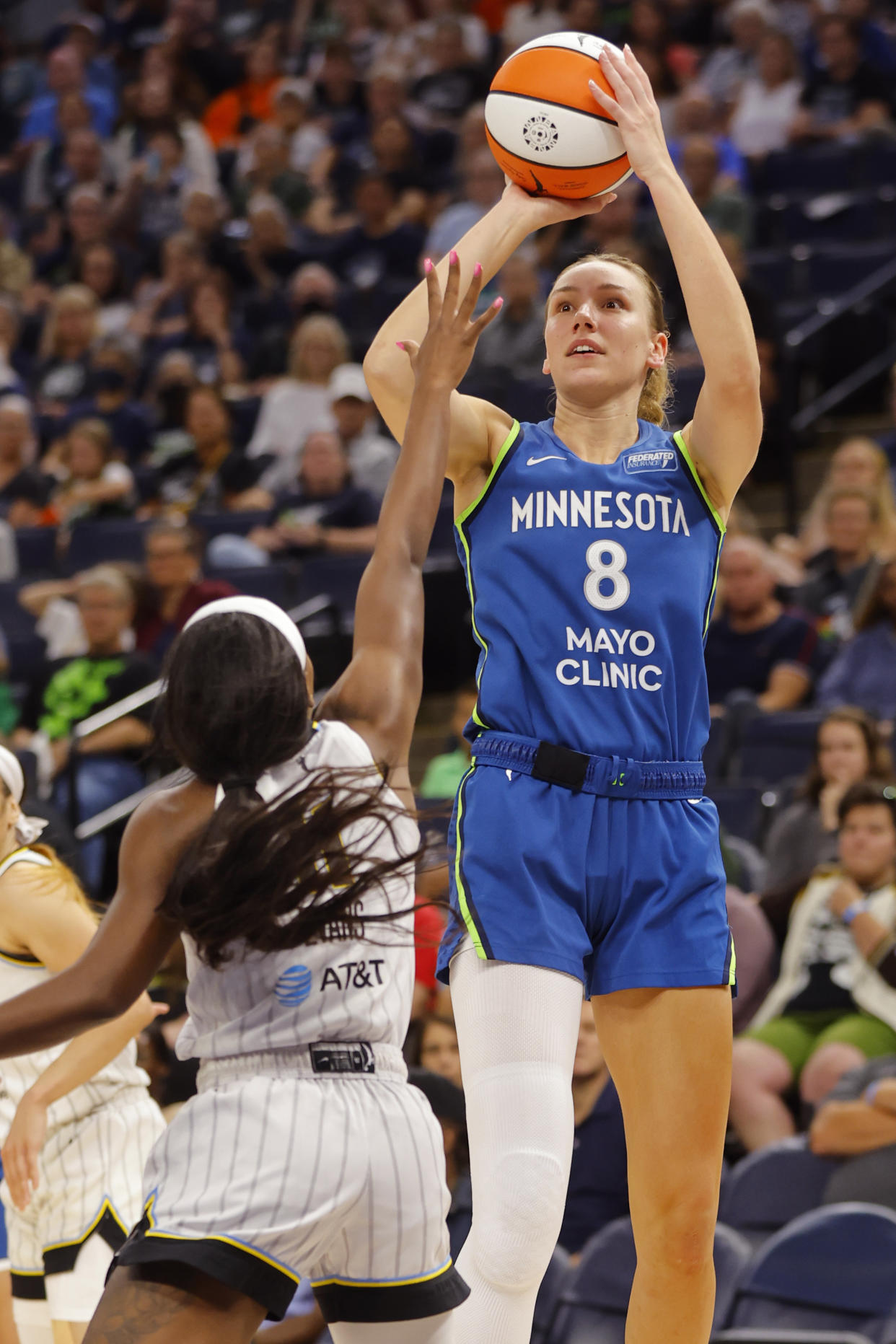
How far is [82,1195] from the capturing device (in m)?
4.21

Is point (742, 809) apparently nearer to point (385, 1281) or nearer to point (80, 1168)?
point (80, 1168)

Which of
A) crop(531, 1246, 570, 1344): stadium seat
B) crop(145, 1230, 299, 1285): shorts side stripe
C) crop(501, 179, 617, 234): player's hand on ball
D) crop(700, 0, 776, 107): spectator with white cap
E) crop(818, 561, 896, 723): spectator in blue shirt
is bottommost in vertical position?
crop(531, 1246, 570, 1344): stadium seat

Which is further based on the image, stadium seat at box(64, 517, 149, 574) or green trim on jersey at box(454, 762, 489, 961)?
stadium seat at box(64, 517, 149, 574)

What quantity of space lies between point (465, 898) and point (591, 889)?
8.7 inches

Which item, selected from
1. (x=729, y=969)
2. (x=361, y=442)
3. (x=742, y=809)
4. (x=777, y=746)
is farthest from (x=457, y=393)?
(x=361, y=442)

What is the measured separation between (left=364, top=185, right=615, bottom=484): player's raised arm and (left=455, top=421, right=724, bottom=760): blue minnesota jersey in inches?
2.6

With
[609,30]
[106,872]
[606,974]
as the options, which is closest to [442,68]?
[609,30]

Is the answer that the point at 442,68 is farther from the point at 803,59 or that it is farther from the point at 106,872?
the point at 106,872

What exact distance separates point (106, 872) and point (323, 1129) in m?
5.59

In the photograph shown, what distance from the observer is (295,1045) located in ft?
8.50

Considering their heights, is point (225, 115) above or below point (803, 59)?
above

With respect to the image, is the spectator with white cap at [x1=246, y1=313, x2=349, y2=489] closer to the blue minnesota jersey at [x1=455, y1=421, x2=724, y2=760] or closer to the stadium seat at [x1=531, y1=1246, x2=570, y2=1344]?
the stadium seat at [x1=531, y1=1246, x2=570, y2=1344]

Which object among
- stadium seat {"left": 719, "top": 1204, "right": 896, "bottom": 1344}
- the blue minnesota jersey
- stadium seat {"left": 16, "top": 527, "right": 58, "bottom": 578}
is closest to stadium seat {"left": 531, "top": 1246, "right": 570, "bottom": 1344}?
stadium seat {"left": 719, "top": 1204, "right": 896, "bottom": 1344}

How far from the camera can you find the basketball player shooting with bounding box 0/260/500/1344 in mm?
2479
